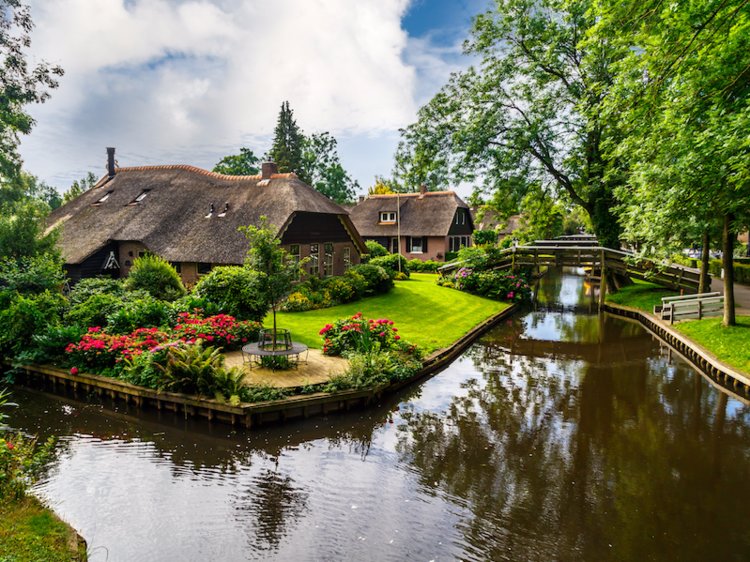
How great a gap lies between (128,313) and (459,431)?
11283 millimetres

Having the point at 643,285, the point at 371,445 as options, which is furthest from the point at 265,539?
the point at 643,285

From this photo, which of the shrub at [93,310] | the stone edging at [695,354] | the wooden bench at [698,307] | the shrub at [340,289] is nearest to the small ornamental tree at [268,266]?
the shrub at [93,310]

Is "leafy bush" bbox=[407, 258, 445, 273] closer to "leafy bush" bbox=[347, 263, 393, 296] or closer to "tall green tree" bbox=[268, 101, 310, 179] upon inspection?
"leafy bush" bbox=[347, 263, 393, 296]

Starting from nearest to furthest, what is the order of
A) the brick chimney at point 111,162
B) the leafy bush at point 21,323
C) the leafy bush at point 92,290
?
the leafy bush at point 21,323, the leafy bush at point 92,290, the brick chimney at point 111,162

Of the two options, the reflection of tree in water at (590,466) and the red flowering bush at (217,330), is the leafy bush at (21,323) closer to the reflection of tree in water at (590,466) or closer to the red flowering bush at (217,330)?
the red flowering bush at (217,330)

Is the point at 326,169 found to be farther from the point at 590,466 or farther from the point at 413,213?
the point at 590,466

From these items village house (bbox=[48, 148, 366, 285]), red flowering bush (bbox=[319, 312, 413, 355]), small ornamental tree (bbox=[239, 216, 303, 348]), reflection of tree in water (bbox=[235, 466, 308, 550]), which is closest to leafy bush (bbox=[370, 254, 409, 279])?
village house (bbox=[48, 148, 366, 285])

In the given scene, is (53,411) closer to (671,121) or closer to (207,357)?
(207,357)

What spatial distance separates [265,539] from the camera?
767cm

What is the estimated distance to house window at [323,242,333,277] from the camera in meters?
27.5

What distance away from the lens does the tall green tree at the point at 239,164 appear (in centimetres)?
6080

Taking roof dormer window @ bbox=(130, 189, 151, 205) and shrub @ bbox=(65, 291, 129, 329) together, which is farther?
roof dormer window @ bbox=(130, 189, 151, 205)

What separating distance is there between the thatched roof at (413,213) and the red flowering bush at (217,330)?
29481 mm

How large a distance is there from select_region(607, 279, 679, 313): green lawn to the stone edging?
682 mm
